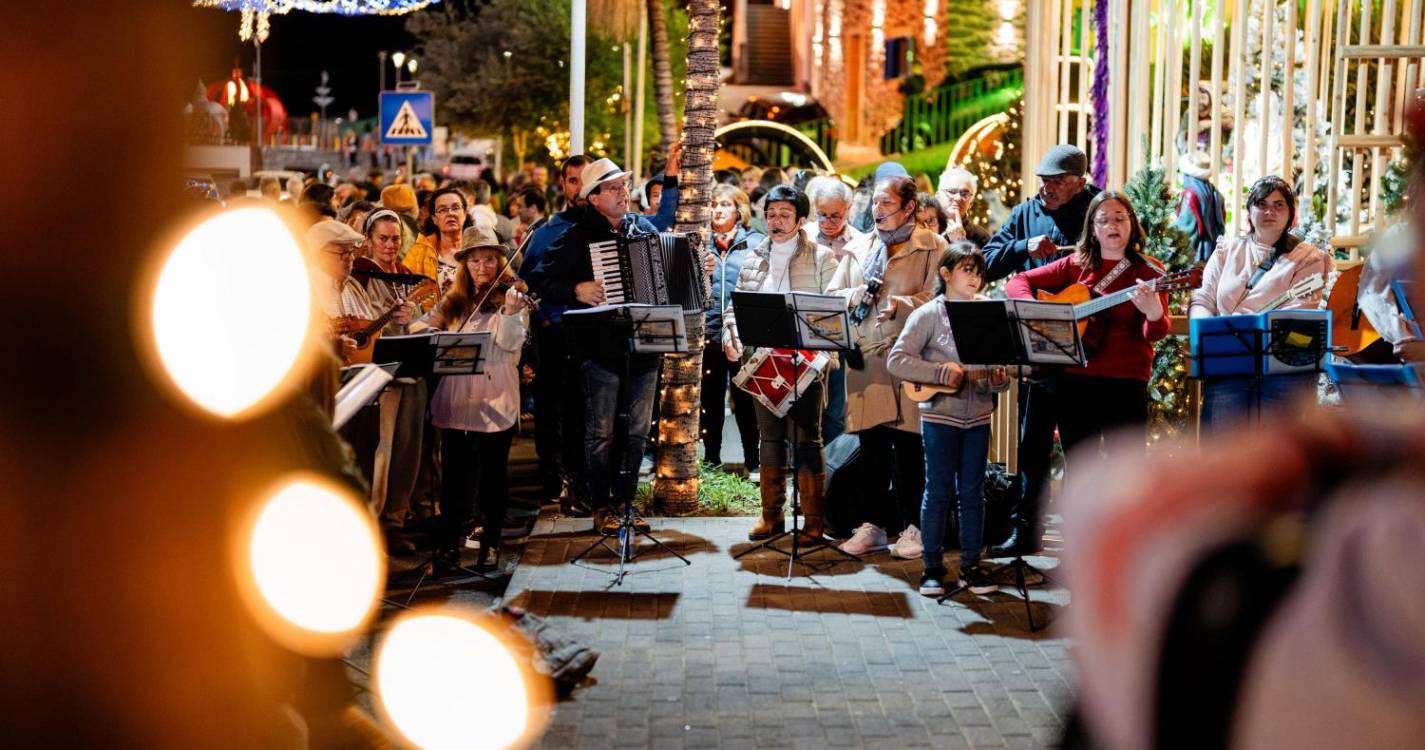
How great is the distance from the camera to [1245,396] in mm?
8758

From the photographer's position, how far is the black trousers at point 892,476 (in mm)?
9570

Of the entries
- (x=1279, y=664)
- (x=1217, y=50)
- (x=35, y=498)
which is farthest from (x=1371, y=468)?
(x=1217, y=50)

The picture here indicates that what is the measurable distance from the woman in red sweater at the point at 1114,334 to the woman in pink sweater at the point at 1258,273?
0.49m

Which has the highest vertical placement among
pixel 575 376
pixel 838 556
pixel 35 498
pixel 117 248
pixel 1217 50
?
pixel 1217 50

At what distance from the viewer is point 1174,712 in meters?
1.29

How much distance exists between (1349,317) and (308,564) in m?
8.89

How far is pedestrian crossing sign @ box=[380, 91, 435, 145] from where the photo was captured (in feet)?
68.0

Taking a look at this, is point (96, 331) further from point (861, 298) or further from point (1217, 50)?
point (1217, 50)

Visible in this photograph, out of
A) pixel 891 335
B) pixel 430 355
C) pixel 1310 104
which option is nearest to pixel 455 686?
pixel 430 355

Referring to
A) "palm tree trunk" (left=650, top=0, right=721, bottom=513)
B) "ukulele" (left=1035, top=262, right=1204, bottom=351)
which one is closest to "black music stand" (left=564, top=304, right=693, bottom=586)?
"palm tree trunk" (left=650, top=0, right=721, bottom=513)

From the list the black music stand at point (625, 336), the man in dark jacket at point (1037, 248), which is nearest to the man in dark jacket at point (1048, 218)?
the man in dark jacket at point (1037, 248)

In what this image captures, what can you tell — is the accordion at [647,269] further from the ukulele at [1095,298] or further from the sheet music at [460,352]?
the ukulele at [1095,298]

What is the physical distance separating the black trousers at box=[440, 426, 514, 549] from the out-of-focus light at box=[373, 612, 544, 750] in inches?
82.7

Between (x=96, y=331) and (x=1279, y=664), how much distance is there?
1.84 metres
